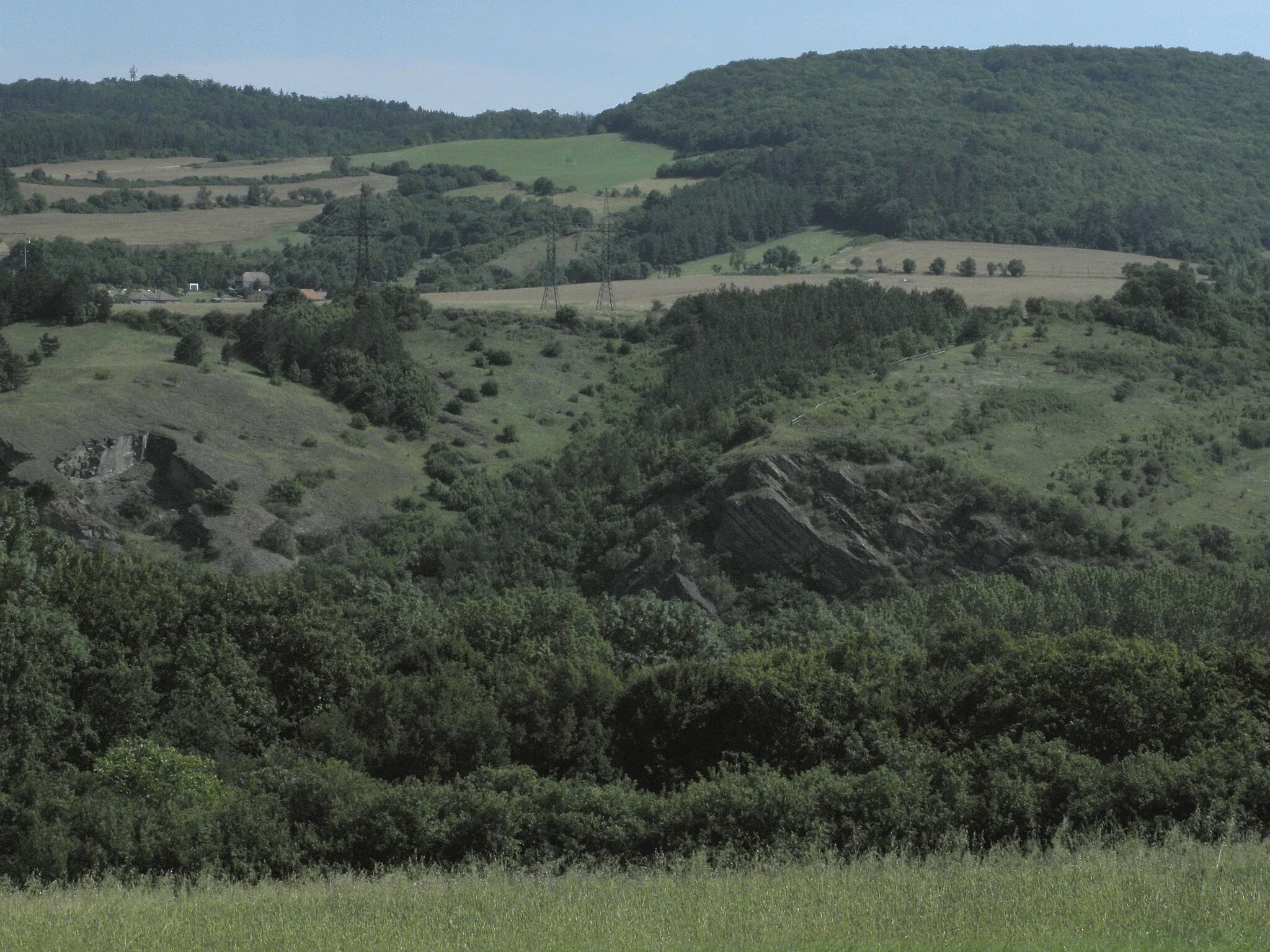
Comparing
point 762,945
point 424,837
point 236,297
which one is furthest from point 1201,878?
point 236,297

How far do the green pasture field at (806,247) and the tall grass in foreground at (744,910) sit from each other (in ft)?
390

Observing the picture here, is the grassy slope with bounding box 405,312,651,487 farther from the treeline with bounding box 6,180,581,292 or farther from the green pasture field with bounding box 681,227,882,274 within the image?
the green pasture field with bounding box 681,227,882,274

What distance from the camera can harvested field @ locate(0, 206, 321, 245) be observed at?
134 meters

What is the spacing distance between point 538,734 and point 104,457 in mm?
46830

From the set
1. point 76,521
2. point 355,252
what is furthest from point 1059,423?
point 355,252

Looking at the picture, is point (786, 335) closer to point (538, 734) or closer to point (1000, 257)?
point (1000, 257)

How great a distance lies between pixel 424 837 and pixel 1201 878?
10.9 metres

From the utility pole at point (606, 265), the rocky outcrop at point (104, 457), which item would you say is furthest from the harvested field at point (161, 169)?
the rocky outcrop at point (104, 457)

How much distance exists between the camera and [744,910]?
18.5m

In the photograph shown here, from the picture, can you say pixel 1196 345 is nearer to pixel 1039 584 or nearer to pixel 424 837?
pixel 1039 584

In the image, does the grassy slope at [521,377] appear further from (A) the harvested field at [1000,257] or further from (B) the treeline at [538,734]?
(B) the treeline at [538,734]

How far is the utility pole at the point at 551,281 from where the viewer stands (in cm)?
10765

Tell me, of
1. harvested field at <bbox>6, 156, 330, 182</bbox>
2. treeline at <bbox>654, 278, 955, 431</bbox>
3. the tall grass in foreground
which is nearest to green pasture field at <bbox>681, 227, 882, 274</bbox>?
treeline at <bbox>654, 278, 955, 431</bbox>

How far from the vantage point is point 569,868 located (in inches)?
879
